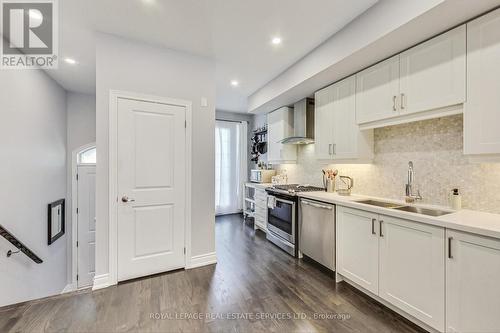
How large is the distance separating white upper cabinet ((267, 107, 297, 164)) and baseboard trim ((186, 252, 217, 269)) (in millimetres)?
2371

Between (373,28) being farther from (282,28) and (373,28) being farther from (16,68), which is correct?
(16,68)

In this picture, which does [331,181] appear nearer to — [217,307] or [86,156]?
[217,307]

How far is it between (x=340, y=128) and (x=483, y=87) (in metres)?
1.43

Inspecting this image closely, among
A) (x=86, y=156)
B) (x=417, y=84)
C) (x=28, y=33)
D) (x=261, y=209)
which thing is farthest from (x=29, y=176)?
(x=417, y=84)

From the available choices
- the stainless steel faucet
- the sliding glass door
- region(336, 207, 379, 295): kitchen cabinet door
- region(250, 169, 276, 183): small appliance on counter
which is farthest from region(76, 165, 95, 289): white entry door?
the stainless steel faucet

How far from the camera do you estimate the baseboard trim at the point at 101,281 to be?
2341 millimetres

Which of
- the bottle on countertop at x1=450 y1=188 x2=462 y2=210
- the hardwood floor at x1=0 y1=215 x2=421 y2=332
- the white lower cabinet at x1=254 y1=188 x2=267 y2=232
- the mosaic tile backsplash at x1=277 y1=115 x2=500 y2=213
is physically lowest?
the hardwood floor at x1=0 y1=215 x2=421 y2=332

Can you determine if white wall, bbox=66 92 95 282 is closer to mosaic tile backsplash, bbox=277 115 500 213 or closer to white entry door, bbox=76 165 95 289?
white entry door, bbox=76 165 95 289

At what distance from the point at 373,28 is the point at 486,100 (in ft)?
3.58

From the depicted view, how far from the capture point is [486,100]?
5.22 feet

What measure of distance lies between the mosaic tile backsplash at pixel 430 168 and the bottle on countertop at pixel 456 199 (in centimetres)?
6

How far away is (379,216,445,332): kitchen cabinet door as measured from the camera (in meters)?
1.64

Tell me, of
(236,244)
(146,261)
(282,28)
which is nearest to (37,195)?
(146,261)

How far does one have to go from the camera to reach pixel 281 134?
4352 mm
